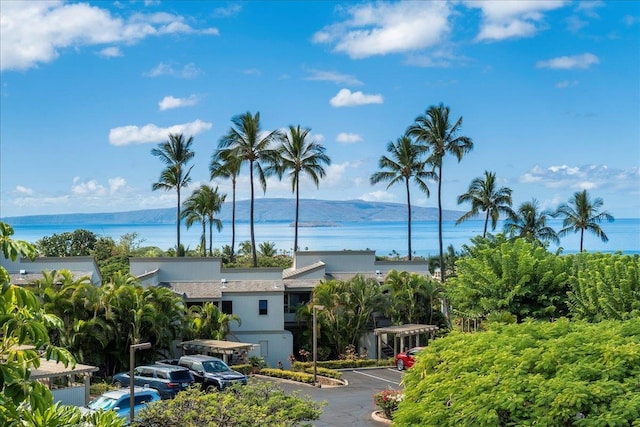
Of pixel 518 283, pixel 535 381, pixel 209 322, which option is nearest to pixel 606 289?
pixel 518 283

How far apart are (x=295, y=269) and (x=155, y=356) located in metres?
16.9

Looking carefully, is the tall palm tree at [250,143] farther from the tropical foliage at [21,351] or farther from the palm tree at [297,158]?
the tropical foliage at [21,351]

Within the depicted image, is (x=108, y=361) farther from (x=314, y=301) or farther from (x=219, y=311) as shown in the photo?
(x=314, y=301)

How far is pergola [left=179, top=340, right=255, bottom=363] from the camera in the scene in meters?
39.5

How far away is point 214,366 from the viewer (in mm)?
33969

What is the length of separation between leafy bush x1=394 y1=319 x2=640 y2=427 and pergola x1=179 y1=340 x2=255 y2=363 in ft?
77.5

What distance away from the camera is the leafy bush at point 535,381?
1343 cm

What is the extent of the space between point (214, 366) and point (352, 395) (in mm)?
6272

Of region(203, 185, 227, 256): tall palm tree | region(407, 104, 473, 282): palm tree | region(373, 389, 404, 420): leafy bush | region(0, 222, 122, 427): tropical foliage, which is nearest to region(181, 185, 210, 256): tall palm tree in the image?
region(203, 185, 227, 256): tall palm tree

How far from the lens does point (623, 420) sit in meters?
12.9

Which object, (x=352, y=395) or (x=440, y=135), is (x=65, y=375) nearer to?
(x=352, y=395)

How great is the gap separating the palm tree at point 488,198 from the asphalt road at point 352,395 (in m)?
27.3

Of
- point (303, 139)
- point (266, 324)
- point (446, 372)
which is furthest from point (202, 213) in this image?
point (446, 372)

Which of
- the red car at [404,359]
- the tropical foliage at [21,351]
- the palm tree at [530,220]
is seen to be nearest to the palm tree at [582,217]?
the palm tree at [530,220]
